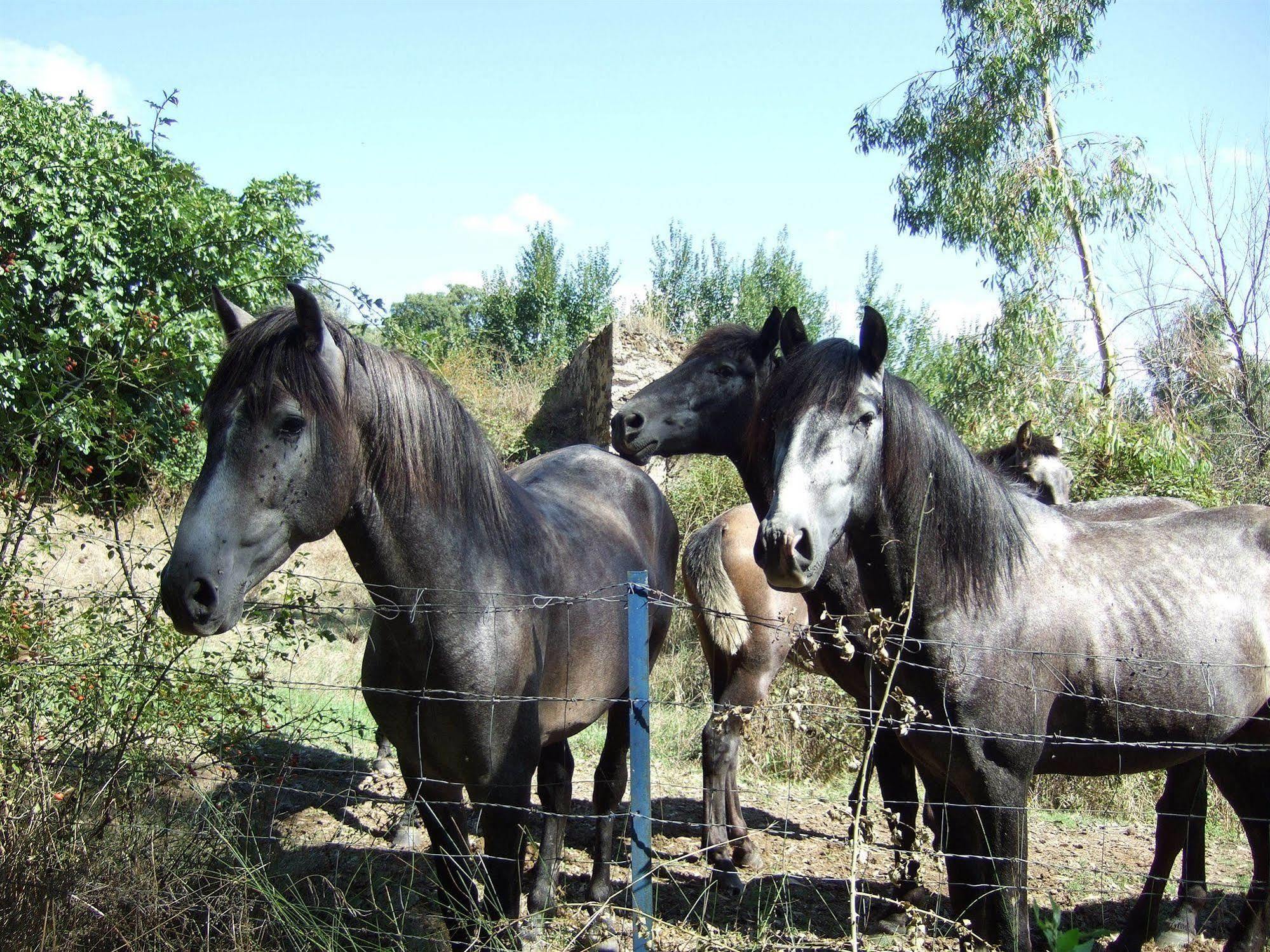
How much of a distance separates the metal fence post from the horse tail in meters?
2.22

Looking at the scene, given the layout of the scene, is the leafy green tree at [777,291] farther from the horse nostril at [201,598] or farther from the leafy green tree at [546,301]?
the horse nostril at [201,598]

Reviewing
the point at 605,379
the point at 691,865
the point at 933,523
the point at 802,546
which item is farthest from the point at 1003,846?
the point at 605,379

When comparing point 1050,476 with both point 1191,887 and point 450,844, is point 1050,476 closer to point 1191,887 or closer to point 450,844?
point 1191,887

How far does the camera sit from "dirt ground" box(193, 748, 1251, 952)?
3206 mm

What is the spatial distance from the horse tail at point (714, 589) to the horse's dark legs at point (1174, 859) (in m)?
2.08

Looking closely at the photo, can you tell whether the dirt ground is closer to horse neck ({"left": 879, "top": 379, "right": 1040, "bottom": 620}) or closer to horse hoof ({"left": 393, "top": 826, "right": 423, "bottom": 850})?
horse hoof ({"left": 393, "top": 826, "right": 423, "bottom": 850})

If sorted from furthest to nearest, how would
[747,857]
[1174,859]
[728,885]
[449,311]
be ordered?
[449,311] → [747,857] → [728,885] → [1174,859]

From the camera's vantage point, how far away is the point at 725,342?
4855 millimetres

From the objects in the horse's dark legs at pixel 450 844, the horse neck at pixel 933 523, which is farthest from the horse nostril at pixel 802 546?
the horse's dark legs at pixel 450 844

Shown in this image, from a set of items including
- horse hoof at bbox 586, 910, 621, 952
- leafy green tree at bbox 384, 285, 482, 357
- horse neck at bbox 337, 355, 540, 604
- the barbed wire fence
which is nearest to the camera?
the barbed wire fence

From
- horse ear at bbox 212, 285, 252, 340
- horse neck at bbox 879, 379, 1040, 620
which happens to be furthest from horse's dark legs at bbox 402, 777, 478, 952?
horse neck at bbox 879, 379, 1040, 620

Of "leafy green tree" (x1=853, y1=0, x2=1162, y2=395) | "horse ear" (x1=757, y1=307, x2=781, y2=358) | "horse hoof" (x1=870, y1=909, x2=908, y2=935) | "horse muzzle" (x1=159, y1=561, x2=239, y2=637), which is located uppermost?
"leafy green tree" (x1=853, y1=0, x2=1162, y2=395)

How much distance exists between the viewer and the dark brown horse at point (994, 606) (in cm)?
263

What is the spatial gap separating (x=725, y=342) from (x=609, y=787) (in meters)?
2.48
